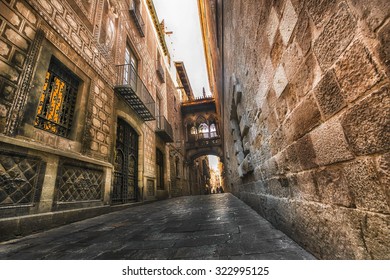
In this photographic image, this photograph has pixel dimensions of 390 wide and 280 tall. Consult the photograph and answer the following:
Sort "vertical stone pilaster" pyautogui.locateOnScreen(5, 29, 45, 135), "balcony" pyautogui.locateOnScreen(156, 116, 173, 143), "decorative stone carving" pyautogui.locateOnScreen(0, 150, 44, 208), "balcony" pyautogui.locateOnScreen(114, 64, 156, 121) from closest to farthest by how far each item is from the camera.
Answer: "decorative stone carving" pyautogui.locateOnScreen(0, 150, 44, 208) < "vertical stone pilaster" pyautogui.locateOnScreen(5, 29, 45, 135) < "balcony" pyautogui.locateOnScreen(114, 64, 156, 121) < "balcony" pyautogui.locateOnScreen(156, 116, 173, 143)

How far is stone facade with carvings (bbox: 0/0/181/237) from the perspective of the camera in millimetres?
2623

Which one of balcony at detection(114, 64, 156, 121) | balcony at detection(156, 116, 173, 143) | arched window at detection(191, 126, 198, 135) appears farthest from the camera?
arched window at detection(191, 126, 198, 135)

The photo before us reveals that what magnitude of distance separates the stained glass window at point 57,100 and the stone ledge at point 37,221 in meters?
1.65

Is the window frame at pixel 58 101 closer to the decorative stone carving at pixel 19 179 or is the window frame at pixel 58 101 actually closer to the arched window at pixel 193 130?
the decorative stone carving at pixel 19 179

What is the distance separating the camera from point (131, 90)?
19.5 ft

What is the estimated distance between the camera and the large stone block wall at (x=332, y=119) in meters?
0.63

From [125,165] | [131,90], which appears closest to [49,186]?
[125,165]

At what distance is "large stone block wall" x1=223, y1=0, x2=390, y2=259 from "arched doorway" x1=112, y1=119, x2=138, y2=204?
5524 mm

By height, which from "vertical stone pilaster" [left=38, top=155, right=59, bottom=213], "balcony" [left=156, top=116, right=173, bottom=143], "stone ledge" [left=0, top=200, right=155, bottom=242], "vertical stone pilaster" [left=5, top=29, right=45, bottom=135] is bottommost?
"stone ledge" [left=0, top=200, right=155, bottom=242]

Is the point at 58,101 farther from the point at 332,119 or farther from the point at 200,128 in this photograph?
the point at 200,128

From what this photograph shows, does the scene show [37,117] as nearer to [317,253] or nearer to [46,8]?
[46,8]

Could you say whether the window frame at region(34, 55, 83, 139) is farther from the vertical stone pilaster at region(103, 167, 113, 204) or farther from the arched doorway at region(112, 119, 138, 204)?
the arched doorway at region(112, 119, 138, 204)

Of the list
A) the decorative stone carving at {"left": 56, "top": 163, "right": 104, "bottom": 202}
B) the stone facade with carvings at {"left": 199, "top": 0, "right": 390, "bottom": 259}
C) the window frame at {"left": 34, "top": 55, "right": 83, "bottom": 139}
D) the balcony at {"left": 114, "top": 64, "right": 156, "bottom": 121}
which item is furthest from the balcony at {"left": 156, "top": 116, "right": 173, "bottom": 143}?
the stone facade with carvings at {"left": 199, "top": 0, "right": 390, "bottom": 259}

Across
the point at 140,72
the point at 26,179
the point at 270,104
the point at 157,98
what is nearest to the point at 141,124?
the point at 140,72
